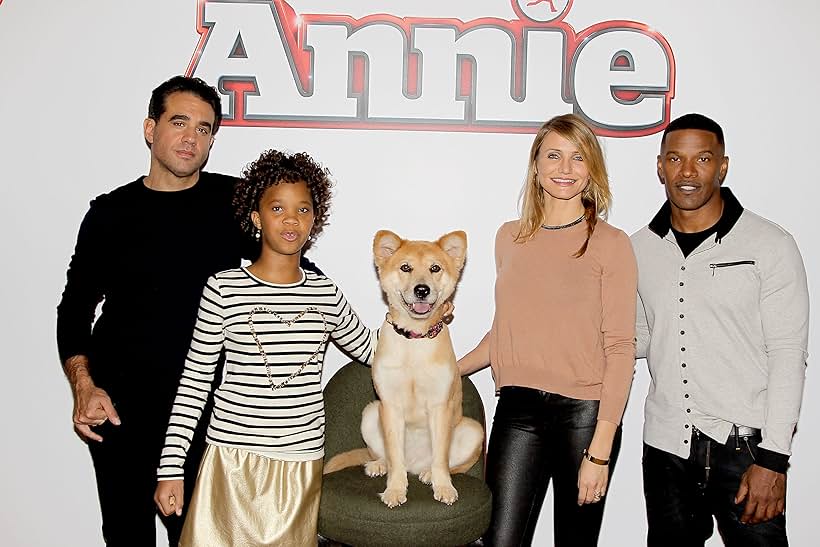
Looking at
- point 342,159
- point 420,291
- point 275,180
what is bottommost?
point 420,291

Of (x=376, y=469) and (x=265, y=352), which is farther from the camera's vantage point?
(x=376, y=469)

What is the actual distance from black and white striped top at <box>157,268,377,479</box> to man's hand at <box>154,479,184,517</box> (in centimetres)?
3

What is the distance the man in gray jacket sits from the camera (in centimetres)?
255

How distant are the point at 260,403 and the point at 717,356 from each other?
1.60 meters

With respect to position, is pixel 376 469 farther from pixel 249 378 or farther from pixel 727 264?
pixel 727 264

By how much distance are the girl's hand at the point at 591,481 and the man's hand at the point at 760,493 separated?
1.56 feet

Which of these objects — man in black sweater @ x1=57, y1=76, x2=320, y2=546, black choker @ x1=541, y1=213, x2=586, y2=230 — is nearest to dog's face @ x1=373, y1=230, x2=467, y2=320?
black choker @ x1=541, y1=213, x2=586, y2=230

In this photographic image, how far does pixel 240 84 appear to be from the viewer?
337 cm

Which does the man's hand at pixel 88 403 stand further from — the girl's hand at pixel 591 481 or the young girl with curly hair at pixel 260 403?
the girl's hand at pixel 591 481

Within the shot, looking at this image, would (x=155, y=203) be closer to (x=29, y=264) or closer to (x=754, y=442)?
(x=29, y=264)

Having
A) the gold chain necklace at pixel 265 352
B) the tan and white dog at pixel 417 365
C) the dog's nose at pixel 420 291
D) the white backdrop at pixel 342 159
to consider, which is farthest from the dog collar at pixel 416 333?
the white backdrop at pixel 342 159

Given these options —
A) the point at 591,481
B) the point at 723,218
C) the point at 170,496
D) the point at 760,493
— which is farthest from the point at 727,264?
the point at 170,496

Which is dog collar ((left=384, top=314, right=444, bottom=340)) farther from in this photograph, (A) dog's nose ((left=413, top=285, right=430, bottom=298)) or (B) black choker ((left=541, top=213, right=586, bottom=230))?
(B) black choker ((left=541, top=213, right=586, bottom=230))

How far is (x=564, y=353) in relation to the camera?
100 inches
